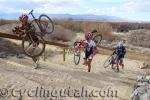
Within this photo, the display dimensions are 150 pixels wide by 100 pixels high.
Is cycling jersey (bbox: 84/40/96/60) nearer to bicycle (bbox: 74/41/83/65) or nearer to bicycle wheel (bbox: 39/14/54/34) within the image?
bicycle (bbox: 74/41/83/65)

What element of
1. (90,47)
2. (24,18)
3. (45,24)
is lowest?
(90,47)

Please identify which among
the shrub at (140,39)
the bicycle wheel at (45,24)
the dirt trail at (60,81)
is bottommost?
the shrub at (140,39)

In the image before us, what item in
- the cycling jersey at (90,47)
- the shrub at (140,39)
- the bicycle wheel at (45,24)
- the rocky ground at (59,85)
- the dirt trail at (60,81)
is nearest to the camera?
the rocky ground at (59,85)

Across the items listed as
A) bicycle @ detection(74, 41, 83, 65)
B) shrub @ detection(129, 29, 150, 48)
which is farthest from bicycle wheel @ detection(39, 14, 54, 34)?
shrub @ detection(129, 29, 150, 48)

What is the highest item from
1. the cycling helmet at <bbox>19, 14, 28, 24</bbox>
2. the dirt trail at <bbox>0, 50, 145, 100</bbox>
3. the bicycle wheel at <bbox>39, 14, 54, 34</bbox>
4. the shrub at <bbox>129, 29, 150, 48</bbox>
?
the cycling helmet at <bbox>19, 14, 28, 24</bbox>

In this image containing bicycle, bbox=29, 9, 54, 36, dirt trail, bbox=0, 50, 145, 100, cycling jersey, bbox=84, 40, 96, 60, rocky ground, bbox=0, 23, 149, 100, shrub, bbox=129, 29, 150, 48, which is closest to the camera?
rocky ground, bbox=0, 23, 149, 100

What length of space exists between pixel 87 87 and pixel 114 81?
10.3 feet

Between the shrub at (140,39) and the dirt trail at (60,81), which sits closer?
the dirt trail at (60,81)

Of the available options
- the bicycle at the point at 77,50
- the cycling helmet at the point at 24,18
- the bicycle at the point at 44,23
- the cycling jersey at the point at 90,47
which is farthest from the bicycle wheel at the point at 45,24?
the cycling jersey at the point at 90,47

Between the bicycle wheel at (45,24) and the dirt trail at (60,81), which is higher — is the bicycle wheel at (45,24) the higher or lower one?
the higher one

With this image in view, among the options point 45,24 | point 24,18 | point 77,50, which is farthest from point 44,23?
point 77,50

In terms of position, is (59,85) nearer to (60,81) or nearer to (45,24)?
(60,81)

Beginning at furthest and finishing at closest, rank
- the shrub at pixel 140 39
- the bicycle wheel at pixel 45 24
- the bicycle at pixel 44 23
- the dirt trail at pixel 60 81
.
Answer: the shrub at pixel 140 39, the bicycle wheel at pixel 45 24, the bicycle at pixel 44 23, the dirt trail at pixel 60 81

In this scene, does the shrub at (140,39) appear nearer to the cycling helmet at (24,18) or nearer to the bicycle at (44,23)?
the bicycle at (44,23)
